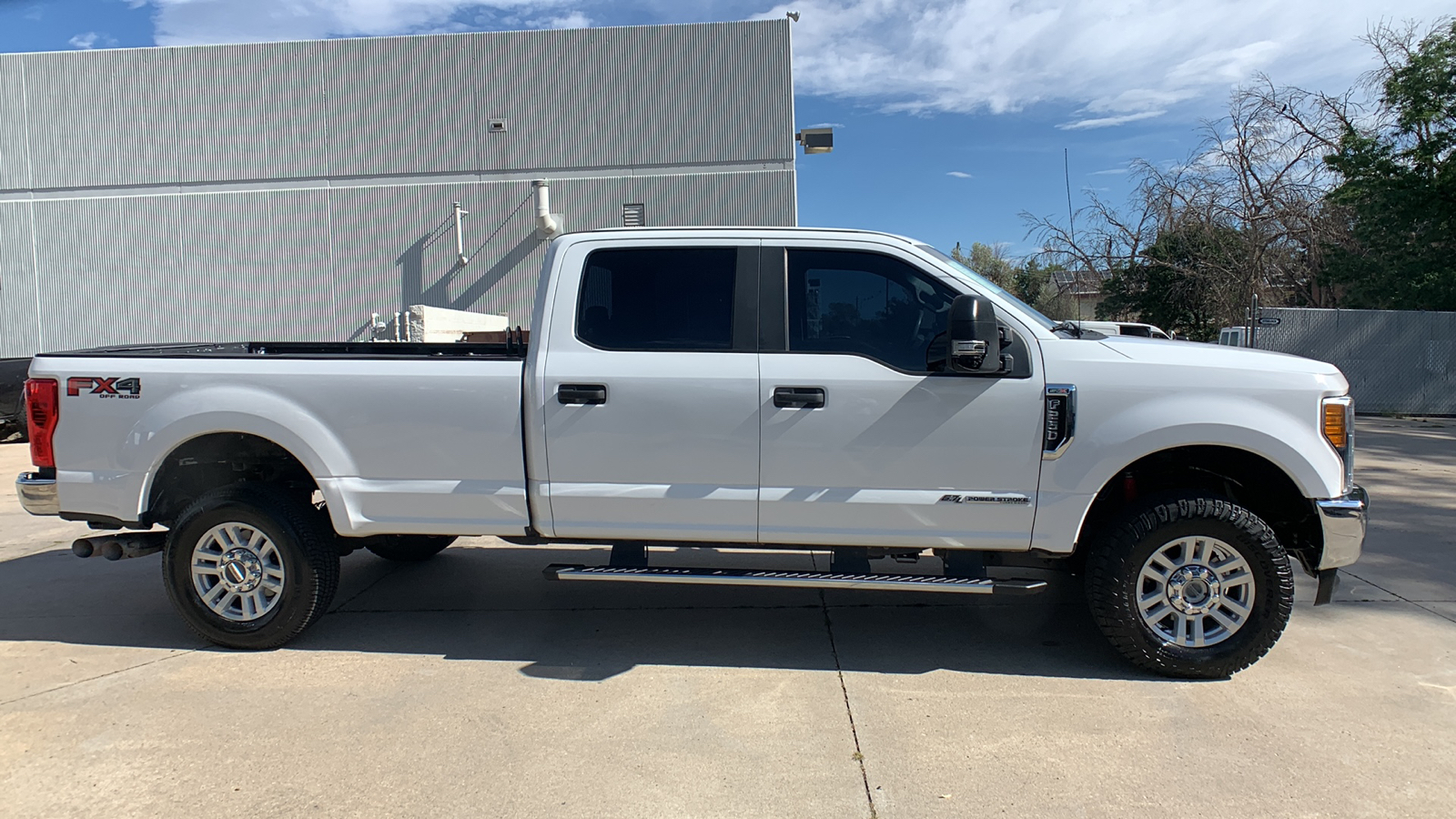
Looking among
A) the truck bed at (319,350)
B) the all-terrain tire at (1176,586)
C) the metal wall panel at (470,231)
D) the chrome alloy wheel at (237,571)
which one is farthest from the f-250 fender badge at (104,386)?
the metal wall panel at (470,231)

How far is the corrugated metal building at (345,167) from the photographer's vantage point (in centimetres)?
1983

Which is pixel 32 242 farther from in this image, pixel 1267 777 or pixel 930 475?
pixel 1267 777

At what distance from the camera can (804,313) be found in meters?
4.35

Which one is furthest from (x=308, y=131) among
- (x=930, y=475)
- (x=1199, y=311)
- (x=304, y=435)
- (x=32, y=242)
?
(x=1199, y=311)

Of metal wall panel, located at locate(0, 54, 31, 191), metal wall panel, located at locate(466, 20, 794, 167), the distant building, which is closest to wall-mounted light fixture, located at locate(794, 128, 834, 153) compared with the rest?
metal wall panel, located at locate(466, 20, 794, 167)

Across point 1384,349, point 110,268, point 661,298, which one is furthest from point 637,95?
point 661,298

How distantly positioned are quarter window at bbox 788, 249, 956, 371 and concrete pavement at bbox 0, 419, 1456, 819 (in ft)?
5.15

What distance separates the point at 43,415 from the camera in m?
4.55

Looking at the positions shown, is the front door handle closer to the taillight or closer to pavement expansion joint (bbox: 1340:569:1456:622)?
the taillight

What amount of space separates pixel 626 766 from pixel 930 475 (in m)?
1.86

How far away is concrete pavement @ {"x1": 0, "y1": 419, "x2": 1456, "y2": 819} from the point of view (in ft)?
10.5

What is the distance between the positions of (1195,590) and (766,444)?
209cm

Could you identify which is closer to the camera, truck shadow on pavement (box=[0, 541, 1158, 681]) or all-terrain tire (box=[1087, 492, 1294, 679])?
all-terrain tire (box=[1087, 492, 1294, 679])

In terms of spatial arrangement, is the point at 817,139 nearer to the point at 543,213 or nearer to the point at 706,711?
the point at 543,213
